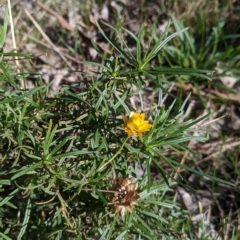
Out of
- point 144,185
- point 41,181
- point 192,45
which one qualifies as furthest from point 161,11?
point 41,181

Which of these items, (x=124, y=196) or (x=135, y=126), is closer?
(x=135, y=126)

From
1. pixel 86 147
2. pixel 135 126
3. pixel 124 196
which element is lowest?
pixel 124 196

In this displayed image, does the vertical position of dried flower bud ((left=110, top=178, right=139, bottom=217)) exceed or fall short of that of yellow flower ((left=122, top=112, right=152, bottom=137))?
it falls short

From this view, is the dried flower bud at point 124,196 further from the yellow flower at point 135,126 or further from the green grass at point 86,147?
the yellow flower at point 135,126

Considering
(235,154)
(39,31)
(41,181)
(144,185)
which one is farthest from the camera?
(39,31)

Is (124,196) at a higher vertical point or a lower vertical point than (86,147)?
lower

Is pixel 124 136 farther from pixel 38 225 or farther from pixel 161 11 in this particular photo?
pixel 161 11

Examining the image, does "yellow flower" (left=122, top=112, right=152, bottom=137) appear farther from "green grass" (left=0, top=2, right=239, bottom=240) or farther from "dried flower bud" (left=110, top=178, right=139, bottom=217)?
"dried flower bud" (left=110, top=178, right=139, bottom=217)

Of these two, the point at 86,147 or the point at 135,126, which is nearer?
the point at 135,126

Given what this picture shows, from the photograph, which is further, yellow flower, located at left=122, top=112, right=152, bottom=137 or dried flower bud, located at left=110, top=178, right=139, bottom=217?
dried flower bud, located at left=110, top=178, right=139, bottom=217

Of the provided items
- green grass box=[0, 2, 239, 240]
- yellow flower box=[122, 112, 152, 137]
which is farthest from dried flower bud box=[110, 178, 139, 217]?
yellow flower box=[122, 112, 152, 137]

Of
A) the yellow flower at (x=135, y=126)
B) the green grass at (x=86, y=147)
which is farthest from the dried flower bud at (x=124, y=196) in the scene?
the yellow flower at (x=135, y=126)
